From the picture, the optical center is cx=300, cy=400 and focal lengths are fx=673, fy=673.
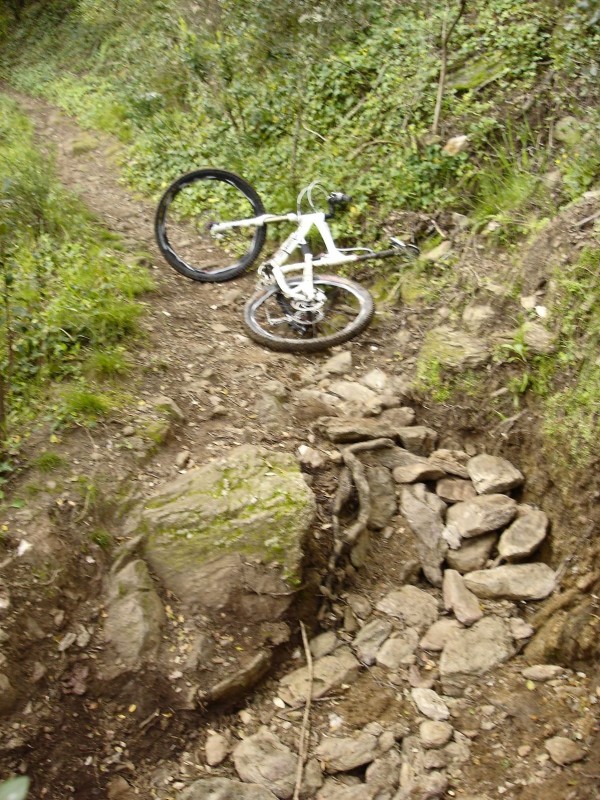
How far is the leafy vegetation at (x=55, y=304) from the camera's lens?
4.34m

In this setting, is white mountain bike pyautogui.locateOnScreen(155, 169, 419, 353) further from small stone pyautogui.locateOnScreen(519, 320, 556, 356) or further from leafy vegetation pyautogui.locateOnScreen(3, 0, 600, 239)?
small stone pyautogui.locateOnScreen(519, 320, 556, 356)

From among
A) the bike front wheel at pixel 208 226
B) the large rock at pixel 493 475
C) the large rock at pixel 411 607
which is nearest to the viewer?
the large rock at pixel 411 607

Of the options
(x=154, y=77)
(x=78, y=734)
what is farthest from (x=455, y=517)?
(x=154, y=77)

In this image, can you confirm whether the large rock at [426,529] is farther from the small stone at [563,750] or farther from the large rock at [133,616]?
the large rock at [133,616]

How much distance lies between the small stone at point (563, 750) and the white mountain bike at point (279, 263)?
328cm

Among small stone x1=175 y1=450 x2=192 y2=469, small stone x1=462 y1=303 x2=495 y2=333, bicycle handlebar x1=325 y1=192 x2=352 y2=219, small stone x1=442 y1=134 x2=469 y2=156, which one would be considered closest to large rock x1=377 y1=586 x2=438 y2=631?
small stone x1=175 y1=450 x2=192 y2=469

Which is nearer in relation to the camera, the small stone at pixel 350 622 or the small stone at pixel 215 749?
the small stone at pixel 215 749

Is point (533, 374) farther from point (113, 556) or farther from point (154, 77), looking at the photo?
point (154, 77)

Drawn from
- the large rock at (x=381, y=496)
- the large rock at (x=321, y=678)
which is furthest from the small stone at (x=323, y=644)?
the large rock at (x=381, y=496)

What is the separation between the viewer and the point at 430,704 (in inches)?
136

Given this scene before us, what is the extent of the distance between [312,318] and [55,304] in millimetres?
2074

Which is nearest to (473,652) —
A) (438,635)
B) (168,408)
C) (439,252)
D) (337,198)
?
(438,635)

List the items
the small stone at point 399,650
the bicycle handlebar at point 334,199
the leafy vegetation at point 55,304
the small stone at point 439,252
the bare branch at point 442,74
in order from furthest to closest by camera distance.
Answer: the bare branch at point 442,74 → the bicycle handlebar at point 334,199 → the small stone at point 439,252 → the leafy vegetation at point 55,304 → the small stone at point 399,650

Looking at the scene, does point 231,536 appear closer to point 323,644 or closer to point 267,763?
point 323,644
